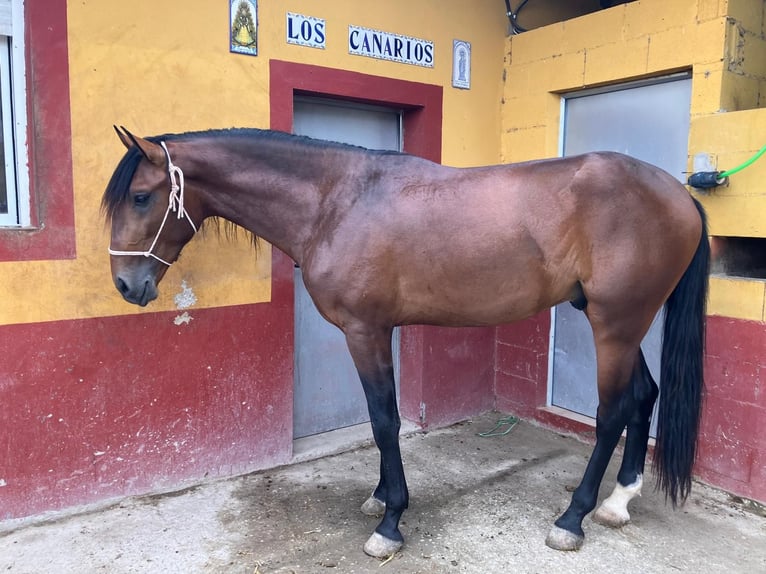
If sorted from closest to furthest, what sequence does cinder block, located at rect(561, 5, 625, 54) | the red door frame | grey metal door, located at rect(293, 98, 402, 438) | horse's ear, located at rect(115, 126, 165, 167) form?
1. horse's ear, located at rect(115, 126, 165, 167)
2. the red door frame
3. cinder block, located at rect(561, 5, 625, 54)
4. grey metal door, located at rect(293, 98, 402, 438)

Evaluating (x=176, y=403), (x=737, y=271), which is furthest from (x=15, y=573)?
(x=737, y=271)

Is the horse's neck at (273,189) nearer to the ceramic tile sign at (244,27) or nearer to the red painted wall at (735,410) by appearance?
the ceramic tile sign at (244,27)

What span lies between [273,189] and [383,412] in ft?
3.67

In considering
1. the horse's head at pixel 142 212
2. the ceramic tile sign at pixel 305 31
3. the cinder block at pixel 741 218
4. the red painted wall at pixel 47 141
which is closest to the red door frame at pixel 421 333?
the ceramic tile sign at pixel 305 31

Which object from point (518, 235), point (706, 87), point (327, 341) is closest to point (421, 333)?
point (327, 341)

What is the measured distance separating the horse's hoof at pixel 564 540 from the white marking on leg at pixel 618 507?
0.78ft

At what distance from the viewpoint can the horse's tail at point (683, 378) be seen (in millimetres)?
2732

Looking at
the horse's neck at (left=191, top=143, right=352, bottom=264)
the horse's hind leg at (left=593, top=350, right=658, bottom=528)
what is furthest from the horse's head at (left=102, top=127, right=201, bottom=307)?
the horse's hind leg at (left=593, top=350, right=658, bottom=528)

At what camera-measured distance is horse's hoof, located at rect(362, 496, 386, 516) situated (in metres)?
2.96

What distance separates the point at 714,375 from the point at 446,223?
1806 millimetres

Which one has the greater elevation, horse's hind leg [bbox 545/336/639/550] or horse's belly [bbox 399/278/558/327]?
horse's belly [bbox 399/278/558/327]

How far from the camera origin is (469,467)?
358cm

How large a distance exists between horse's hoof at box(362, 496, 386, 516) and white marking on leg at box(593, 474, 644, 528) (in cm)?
105

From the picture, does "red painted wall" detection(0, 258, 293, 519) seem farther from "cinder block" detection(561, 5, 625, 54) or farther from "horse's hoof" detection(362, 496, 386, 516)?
"cinder block" detection(561, 5, 625, 54)
